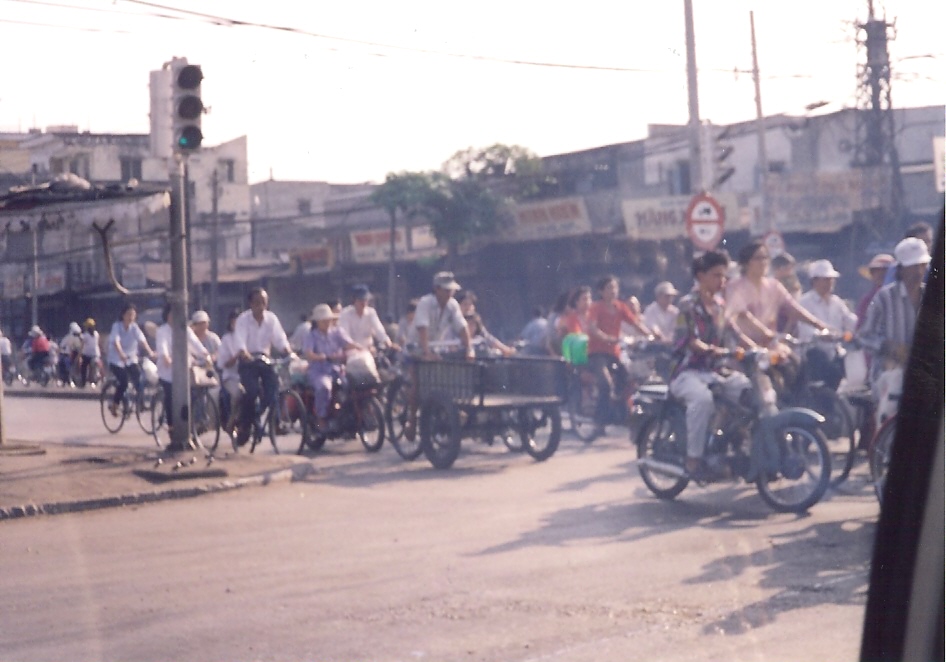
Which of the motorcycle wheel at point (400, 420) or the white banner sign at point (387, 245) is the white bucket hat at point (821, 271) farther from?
the white banner sign at point (387, 245)

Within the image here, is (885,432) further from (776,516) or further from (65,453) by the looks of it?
(65,453)

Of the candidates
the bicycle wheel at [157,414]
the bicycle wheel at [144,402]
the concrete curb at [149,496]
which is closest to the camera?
the concrete curb at [149,496]

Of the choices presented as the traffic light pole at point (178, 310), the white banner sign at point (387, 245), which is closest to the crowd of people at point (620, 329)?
the traffic light pole at point (178, 310)

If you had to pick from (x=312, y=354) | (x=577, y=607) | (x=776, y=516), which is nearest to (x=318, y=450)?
(x=312, y=354)

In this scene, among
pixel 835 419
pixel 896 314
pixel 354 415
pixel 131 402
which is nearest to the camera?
pixel 896 314

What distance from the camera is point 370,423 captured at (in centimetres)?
1487

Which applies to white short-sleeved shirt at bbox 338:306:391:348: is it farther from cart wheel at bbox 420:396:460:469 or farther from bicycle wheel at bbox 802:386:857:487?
bicycle wheel at bbox 802:386:857:487

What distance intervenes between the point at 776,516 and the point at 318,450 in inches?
287

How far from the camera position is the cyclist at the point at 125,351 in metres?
19.8

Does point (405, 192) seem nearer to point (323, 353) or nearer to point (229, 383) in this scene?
point (323, 353)

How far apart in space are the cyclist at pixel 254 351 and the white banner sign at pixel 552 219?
75.1 ft

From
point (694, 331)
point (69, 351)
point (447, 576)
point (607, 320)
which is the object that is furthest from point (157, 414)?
point (69, 351)

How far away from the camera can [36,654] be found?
19.2 feet

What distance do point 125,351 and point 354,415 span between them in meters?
6.31
